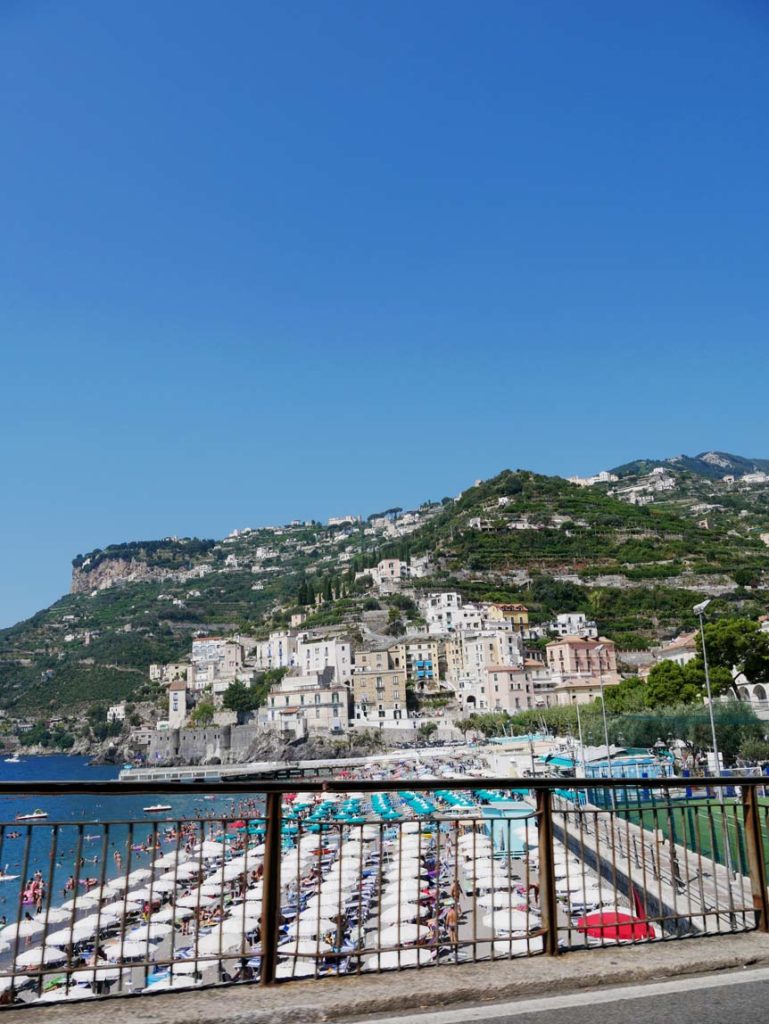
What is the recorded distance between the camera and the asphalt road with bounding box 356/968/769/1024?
10.6 ft

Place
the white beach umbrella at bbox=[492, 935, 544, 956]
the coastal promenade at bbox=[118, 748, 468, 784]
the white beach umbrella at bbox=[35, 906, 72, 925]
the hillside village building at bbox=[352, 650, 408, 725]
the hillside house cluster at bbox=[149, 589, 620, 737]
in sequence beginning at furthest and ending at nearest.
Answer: the hillside village building at bbox=[352, 650, 408, 725]
the hillside house cluster at bbox=[149, 589, 620, 737]
the coastal promenade at bbox=[118, 748, 468, 784]
the white beach umbrella at bbox=[35, 906, 72, 925]
the white beach umbrella at bbox=[492, 935, 544, 956]

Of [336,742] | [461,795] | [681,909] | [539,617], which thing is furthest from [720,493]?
[681,909]

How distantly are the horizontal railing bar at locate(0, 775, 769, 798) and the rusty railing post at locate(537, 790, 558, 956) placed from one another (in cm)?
11

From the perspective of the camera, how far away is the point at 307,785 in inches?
161

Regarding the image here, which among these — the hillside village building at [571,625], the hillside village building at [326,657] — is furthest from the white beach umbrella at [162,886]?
the hillside village building at [571,625]

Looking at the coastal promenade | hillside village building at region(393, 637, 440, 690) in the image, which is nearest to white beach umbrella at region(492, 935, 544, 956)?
the coastal promenade

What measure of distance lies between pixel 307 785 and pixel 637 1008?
1.79 meters

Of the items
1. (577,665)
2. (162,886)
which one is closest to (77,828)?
Answer: (162,886)

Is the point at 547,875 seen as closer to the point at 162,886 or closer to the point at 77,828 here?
the point at 77,828

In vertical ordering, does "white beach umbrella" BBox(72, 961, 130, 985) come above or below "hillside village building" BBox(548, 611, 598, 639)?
below

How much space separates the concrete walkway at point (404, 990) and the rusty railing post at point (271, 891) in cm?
11

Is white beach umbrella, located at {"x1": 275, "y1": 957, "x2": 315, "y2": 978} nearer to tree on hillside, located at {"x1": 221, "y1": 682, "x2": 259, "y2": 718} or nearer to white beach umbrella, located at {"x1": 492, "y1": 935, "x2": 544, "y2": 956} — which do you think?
white beach umbrella, located at {"x1": 492, "y1": 935, "x2": 544, "y2": 956}

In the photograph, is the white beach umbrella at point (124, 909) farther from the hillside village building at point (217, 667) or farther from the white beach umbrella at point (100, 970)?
the hillside village building at point (217, 667)

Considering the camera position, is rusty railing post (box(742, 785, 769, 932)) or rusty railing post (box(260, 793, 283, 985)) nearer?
rusty railing post (box(260, 793, 283, 985))
